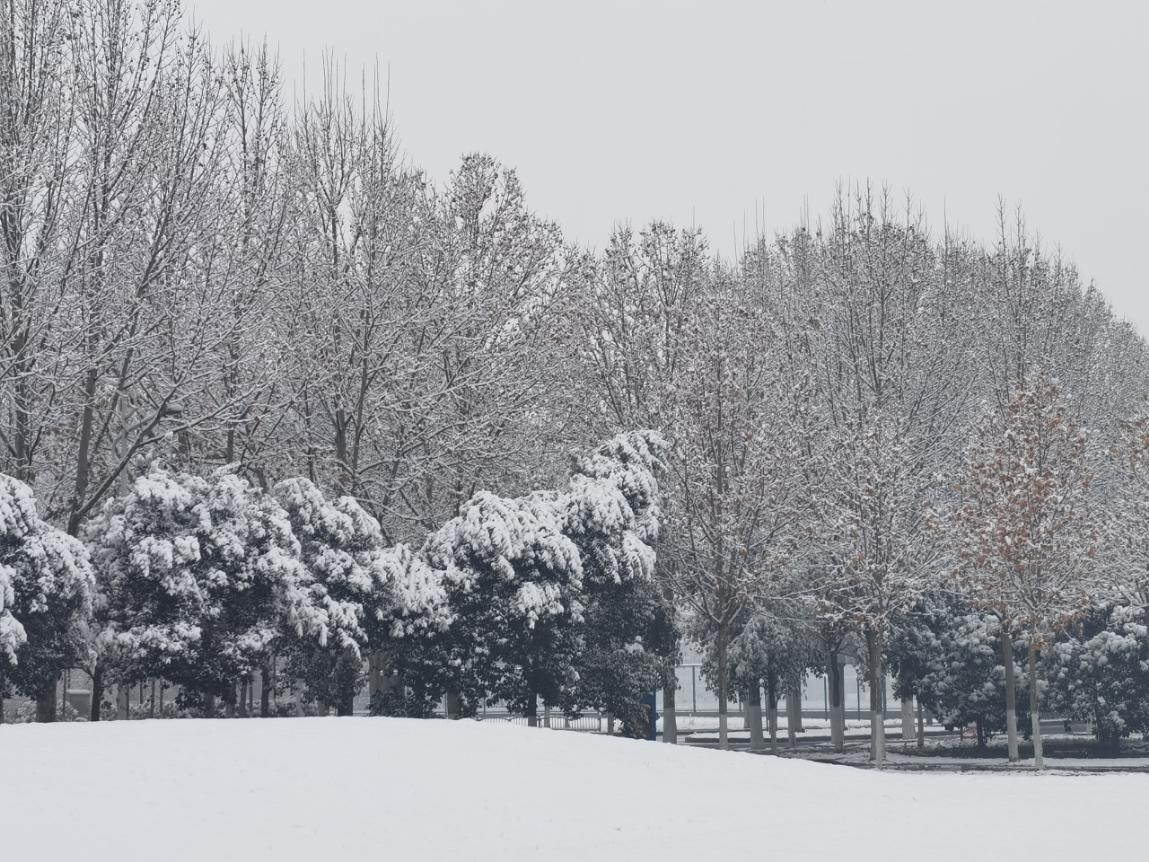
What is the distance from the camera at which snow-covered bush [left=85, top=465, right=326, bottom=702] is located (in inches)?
902

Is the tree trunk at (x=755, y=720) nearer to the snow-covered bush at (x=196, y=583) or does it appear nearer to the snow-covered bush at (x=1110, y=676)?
the snow-covered bush at (x=1110, y=676)

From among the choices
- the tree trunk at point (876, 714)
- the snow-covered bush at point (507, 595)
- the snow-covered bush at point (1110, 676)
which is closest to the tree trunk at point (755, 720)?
the tree trunk at point (876, 714)

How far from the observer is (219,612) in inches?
920

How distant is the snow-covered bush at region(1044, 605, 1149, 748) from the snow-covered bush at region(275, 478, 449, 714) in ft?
57.0

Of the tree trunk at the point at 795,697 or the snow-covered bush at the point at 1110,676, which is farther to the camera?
the tree trunk at the point at 795,697

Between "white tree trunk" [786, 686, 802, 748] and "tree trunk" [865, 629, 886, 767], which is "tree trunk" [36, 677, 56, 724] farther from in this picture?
"white tree trunk" [786, 686, 802, 748]

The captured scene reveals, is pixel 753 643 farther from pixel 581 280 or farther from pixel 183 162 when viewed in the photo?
pixel 183 162

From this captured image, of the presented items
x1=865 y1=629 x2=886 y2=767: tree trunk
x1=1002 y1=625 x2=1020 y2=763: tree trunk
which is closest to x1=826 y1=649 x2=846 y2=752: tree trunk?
x1=865 y1=629 x2=886 y2=767: tree trunk

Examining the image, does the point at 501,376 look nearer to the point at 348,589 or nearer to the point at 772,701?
the point at 348,589

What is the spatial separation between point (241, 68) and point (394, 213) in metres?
4.52

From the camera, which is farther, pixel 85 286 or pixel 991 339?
pixel 991 339

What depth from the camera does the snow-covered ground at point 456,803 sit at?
14445 millimetres

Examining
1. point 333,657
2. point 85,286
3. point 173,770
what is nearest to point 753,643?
point 333,657

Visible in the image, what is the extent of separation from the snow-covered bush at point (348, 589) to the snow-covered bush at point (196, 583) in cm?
88
